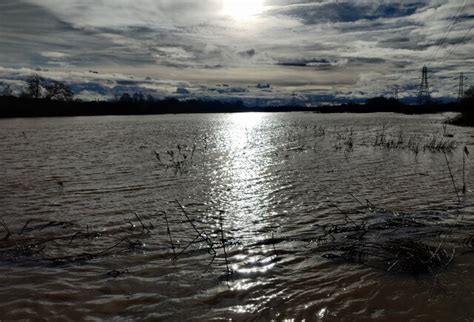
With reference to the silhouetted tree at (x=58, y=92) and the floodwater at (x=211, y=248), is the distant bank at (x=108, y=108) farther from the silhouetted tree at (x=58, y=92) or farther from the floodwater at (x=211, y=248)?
the floodwater at (x=211, y=248)

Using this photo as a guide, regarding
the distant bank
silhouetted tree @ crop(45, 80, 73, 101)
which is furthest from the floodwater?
silhouetted tree @ crop(45, 80, 73, 101)

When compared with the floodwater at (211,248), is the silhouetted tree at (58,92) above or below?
above

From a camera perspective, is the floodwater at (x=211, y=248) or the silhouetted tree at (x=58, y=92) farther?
the silhouetted tree at (x=58, y=92)

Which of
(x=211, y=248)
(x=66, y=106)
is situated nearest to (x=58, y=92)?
(x=66, y=106)

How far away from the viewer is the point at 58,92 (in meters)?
134

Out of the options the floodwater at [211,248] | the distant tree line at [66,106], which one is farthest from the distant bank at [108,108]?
the floodwater at [211,248]

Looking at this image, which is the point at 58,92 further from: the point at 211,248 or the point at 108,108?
the point at 211,248

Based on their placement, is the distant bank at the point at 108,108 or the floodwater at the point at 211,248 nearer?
the floodwater at the point at 211,248

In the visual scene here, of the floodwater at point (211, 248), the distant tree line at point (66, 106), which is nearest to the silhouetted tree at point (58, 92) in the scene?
the distant tree line at point (66, 106)

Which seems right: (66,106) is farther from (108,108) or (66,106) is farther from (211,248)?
(211,248)

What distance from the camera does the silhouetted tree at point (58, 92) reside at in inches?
5192

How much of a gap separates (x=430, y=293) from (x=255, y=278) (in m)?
2.98

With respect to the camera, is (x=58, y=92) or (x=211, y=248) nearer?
(x=211, y=248)

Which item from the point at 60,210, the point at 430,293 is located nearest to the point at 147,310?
the point at 430,293
